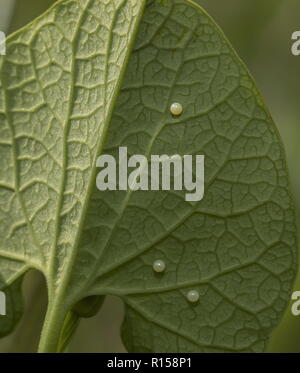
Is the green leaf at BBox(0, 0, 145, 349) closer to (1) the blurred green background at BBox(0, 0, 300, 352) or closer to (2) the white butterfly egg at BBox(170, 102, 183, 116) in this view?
(2) the white butterfly egg at BBox(170, 102, 183, 116)

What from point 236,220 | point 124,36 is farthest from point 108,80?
point 236,220

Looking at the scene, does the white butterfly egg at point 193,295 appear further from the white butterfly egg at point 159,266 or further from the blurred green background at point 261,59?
the blurred green background at point 261,59

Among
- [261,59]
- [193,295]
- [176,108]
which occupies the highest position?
[261,59]

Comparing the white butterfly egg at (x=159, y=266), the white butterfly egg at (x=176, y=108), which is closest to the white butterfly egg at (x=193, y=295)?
the white butterfly egg at (x=159, y=266)

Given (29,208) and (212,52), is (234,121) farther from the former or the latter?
(29,208)

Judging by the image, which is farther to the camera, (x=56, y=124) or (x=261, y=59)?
(x=261, y=59)

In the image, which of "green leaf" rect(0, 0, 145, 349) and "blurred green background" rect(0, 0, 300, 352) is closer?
"green leaf" rect(0, 0, 145, 349)

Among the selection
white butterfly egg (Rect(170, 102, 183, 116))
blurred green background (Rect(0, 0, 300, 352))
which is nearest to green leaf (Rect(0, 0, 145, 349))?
white butterfly egg (Rect(170, 102, 183, 116))

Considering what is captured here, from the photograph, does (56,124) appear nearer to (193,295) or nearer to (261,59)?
(193,295)

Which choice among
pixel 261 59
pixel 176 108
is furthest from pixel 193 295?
pixel 261 59
